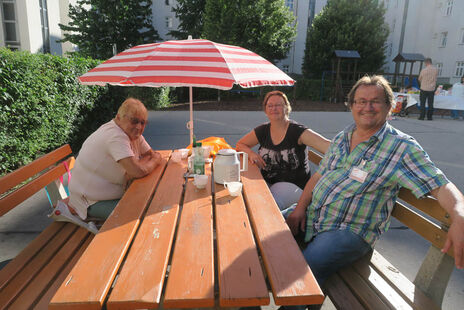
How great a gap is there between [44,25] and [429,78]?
63.7 ft

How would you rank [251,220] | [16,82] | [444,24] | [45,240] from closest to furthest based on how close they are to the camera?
[251,220]
[45,240]
[16,82]
[444,24]

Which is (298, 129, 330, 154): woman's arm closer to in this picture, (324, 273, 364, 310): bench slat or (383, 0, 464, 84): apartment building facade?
(324, 273, 364, 310): bench slat

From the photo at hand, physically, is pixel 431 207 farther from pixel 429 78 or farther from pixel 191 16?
pixel 191 16

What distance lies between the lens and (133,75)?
2428 mm

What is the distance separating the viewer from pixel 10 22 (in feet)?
48.9

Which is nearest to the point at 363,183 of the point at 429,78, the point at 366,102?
the point at 366,102

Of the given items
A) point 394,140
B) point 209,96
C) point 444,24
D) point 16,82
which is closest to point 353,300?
point 394,140

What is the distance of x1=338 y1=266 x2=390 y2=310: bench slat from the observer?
1652mm

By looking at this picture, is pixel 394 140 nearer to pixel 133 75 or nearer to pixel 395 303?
pixel 395 303

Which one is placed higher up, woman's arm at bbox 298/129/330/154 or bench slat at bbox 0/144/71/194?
woman's arm at bbox 298/129/330/154

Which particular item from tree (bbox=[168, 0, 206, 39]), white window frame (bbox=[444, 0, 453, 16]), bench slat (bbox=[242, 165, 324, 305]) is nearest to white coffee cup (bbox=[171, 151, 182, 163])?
bench slat (bbox=[242, 165, 324, 305])

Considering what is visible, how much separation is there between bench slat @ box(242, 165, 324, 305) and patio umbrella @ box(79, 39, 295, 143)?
0.93m

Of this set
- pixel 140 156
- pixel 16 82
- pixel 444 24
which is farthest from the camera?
pixel 444 24

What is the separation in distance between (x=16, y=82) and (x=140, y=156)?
111 inches
